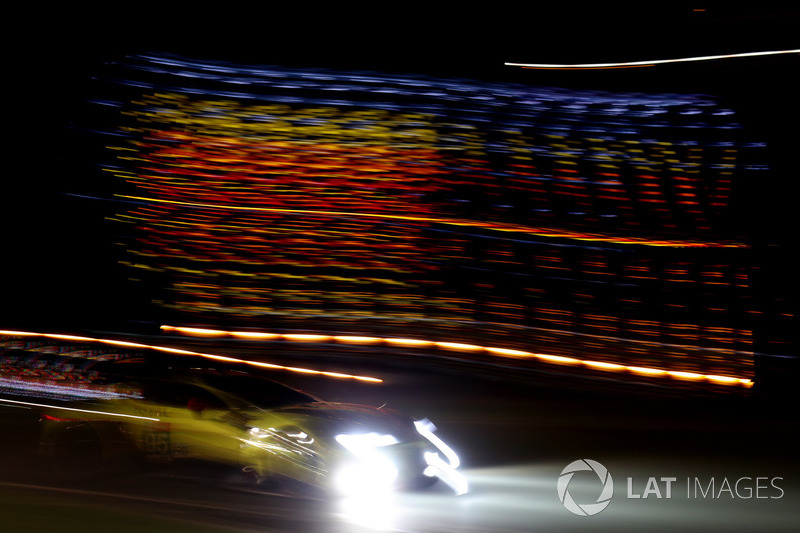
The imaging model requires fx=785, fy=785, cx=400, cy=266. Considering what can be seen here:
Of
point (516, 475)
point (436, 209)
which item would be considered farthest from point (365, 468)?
point (436, 209)

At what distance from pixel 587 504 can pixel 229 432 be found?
2614mm

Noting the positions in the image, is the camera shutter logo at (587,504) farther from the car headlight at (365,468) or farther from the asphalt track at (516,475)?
the car headlight at (365,468)

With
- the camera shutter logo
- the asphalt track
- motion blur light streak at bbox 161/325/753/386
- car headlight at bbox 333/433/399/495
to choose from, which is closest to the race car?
car headlight at bbox 333/433/399/495

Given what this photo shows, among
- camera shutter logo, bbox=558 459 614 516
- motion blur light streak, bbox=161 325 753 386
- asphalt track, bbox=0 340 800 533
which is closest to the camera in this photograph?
asphalt track, bbox=0 340 800 533

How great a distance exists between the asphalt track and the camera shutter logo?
6cm

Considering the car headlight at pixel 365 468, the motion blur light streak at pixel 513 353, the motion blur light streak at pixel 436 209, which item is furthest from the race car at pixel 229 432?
the motion blur light streak at pixel 436 209

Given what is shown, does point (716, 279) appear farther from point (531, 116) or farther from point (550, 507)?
point (550, 507)

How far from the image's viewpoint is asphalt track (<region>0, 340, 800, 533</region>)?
5.00 meters

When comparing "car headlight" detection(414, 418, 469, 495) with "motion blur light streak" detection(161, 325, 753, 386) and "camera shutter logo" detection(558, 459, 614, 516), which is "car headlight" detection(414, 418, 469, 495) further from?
"motion blur light streak" detection(161, 325, 753, 386)

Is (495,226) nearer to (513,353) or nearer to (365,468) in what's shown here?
(513,353)

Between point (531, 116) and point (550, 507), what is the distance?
254 inches

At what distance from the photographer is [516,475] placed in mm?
6699

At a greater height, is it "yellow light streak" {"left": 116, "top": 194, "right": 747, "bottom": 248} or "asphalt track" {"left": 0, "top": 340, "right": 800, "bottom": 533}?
"yellow light streak" {"left": 116, "top": 194, "right": 747, "bottom": 248}

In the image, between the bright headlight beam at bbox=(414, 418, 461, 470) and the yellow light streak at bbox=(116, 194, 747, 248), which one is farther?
the yellow light streak at bbox=(116, 194, 747, 248)
